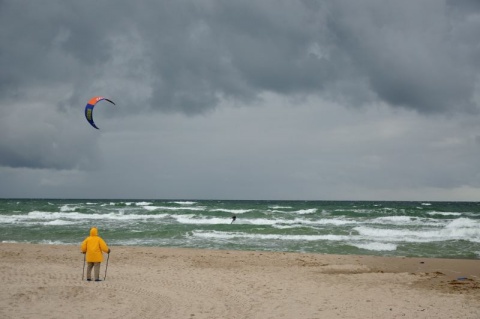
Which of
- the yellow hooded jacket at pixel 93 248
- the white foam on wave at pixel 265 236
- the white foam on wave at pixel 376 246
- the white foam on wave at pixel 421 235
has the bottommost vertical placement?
the white foam on wave at pixel 265 236

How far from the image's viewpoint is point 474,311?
7.13m

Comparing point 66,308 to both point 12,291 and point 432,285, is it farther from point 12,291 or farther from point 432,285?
point 432,285

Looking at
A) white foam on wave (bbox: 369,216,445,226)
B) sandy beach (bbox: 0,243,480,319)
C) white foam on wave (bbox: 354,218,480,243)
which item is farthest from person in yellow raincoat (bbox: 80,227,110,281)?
white foam on wave (bbox: 369,216,445,226)

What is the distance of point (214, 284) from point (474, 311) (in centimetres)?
503

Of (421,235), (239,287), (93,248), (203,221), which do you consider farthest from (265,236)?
(93,248)

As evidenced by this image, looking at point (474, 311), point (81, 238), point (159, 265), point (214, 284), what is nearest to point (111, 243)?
point (81, 238)

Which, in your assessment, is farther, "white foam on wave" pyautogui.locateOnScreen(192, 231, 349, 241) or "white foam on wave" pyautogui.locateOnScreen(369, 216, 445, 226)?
"white foam on wave" pyautogui.locateOnScreen(369, 216, 445, 226)

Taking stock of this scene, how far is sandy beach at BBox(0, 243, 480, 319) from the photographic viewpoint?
22.6ft

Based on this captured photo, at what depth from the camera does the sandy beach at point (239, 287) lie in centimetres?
688

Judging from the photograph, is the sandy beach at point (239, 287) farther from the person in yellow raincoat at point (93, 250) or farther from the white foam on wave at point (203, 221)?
the white foam on wave at point (203, 221)

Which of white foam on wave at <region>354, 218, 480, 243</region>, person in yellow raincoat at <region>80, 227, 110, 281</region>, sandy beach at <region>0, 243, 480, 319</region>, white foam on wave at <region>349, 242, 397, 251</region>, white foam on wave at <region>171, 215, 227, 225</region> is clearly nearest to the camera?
sandy beach at <region>0, 243, 480, 319</region>

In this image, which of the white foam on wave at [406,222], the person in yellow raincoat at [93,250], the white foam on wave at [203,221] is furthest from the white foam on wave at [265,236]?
the white foam on wave at [406,222]

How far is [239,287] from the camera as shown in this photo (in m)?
8.94

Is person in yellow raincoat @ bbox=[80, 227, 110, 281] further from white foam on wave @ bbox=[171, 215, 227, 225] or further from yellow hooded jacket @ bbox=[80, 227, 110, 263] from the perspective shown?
white foam on wave @ bbox=[171, 215, 227, 225]
